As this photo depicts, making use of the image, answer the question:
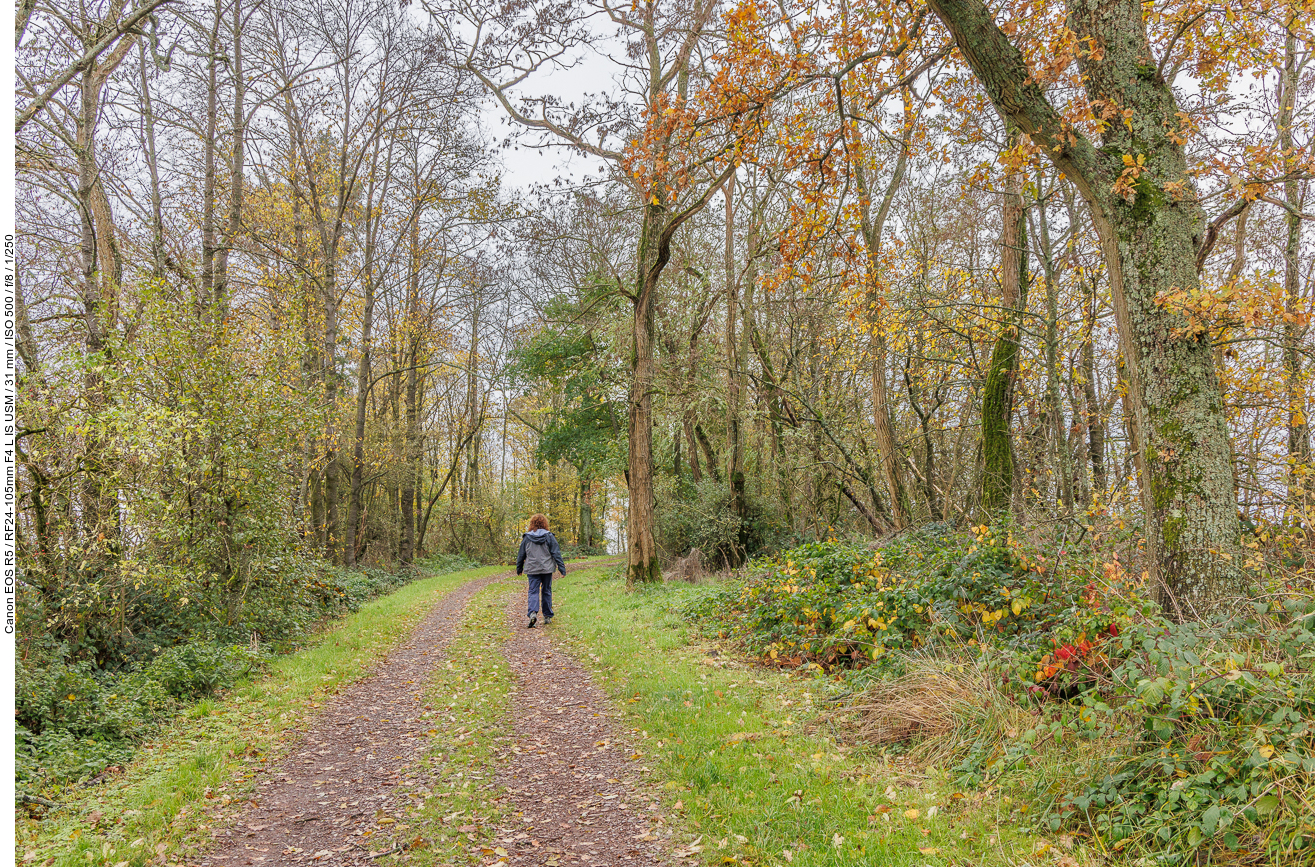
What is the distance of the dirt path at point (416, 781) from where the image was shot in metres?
4.05

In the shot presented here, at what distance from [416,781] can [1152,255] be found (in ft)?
22.7

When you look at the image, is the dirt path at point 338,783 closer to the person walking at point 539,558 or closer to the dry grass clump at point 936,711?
the person walking at point 539,558

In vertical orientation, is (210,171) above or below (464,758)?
above

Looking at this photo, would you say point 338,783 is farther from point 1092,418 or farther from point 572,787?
point 1092,418

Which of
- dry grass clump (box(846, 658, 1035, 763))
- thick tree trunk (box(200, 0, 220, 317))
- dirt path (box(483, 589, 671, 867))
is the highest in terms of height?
thick tree trunk (box(200, 0, 220, 317))


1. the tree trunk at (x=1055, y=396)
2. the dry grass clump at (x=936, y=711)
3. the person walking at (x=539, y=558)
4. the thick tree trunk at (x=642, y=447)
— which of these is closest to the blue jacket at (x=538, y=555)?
the person walking at (x=539, y=558)

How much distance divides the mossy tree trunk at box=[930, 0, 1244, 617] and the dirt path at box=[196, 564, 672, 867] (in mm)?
4222

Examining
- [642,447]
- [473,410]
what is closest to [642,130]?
[642,447]

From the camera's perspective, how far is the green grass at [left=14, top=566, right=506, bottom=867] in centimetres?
401

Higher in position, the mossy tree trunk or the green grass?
the mossy tree trunk

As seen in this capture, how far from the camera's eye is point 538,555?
11414 mm

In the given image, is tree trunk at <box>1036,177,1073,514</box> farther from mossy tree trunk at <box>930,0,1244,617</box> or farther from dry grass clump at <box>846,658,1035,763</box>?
dry grass clump at <box>846,658,1035,763</box>

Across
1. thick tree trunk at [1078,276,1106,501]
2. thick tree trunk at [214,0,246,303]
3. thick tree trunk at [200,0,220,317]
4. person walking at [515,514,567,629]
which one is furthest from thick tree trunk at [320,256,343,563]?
thick tree trunk at [1078,276,1106,501]

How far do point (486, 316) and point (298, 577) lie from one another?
20883mm
